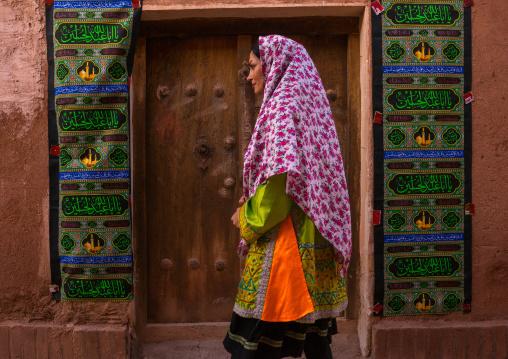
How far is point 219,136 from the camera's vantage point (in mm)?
3217

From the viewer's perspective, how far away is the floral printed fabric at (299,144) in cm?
184

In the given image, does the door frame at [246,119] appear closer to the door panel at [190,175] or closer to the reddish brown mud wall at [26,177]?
the door panel at [190,175]

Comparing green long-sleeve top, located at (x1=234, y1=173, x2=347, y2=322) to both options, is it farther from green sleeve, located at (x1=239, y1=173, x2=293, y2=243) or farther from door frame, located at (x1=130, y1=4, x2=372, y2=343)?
door frame, located at (x1=130, y1=4, x2=372, y2=343)

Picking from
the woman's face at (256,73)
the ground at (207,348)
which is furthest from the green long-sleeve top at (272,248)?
the ground at (207,348)

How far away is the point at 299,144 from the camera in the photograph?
1886 millimetres

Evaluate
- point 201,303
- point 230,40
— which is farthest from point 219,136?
point 201,303

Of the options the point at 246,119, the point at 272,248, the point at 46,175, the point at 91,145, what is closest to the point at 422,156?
the point at 246,119

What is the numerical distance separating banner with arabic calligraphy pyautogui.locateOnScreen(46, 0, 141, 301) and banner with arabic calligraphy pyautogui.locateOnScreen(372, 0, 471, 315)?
4.98 ft

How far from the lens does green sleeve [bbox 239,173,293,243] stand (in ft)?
6.07

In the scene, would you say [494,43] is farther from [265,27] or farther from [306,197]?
[306,197]

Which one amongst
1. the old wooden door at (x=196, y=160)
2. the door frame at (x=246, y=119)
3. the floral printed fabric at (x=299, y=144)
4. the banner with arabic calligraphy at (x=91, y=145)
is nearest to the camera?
the floral printed fabric at (x=299, y=144)

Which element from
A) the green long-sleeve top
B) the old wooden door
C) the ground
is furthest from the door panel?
the green long-sleeve top

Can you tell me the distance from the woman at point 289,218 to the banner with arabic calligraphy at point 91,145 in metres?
1.11

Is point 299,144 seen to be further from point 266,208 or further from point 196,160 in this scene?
point 196,160
